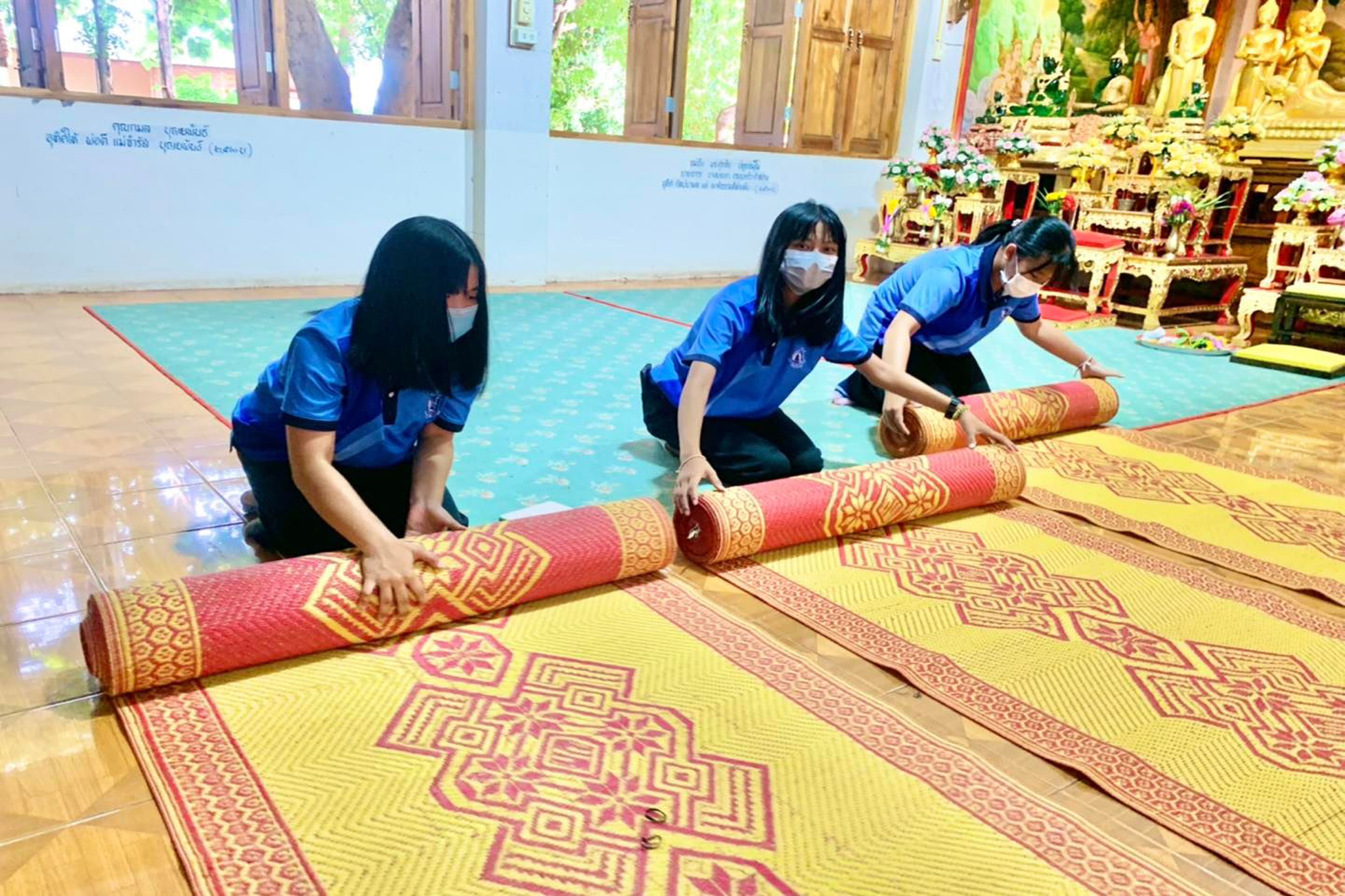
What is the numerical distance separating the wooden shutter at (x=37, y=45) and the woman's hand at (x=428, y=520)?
4.45 metres

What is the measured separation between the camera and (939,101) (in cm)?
836

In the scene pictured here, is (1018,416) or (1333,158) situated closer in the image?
(1018,416)

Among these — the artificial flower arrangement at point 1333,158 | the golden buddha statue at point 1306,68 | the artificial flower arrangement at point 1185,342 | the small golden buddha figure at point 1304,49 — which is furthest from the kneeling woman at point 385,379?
the small golden buddha figure at point 1304,49

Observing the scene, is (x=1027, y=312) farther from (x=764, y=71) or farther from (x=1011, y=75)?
(x=1011, y=75)

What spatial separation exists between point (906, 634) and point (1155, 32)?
7.80 metres

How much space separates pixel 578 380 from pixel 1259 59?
6.32m

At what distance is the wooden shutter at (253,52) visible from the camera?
587 centimetres

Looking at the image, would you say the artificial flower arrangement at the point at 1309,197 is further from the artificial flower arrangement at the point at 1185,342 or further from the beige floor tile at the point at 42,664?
the beige floor tile at the point at 42,664

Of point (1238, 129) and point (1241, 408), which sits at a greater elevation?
point (1238, 129)

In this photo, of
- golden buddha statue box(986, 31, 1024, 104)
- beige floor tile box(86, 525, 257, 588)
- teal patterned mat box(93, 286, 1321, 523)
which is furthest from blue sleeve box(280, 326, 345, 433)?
golden buddha statue box(986, 31, 1024, 104)

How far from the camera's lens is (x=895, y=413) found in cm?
292

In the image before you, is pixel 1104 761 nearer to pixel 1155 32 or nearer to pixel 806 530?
pixel 806 530

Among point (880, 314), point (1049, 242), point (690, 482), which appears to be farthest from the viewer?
point (880, 314)

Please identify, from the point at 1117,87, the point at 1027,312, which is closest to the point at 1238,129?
the point at 1117,87
